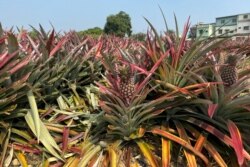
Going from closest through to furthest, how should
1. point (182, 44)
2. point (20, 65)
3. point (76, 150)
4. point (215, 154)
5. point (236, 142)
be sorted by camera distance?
point (236, 142) → point (215, 154) → point (76, 150) → point (20, 65) → point (182, 44)

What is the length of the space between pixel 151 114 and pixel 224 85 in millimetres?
622

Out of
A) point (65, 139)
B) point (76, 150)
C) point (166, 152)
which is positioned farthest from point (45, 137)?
point (166, 152)

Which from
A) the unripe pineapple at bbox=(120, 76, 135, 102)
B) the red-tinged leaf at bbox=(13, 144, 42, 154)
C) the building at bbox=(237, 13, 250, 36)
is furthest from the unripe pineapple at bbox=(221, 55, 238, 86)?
the building at bbox=(237, 13, 250, 36)

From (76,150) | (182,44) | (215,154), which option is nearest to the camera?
(215,154)

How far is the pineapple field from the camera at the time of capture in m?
2.45

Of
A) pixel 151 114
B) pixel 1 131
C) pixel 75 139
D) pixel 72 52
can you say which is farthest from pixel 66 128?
pixel 72 52

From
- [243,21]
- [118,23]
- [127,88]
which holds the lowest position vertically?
[127,88]

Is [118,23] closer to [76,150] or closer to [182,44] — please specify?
[182,44]

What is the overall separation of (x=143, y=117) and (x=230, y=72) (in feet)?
2.44

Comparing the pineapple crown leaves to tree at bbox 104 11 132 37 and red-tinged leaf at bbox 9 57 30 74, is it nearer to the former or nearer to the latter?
red-tinged leaf at bbox 9 57 30 74

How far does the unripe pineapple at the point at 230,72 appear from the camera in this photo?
2.62m

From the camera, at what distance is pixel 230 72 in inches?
103

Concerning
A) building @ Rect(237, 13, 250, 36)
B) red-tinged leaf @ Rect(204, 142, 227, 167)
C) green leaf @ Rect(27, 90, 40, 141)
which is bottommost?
red-tinged leaf @ Rect(204, 142, 227, 167)

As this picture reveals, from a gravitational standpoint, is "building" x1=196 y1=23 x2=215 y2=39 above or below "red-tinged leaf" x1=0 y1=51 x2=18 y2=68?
above
